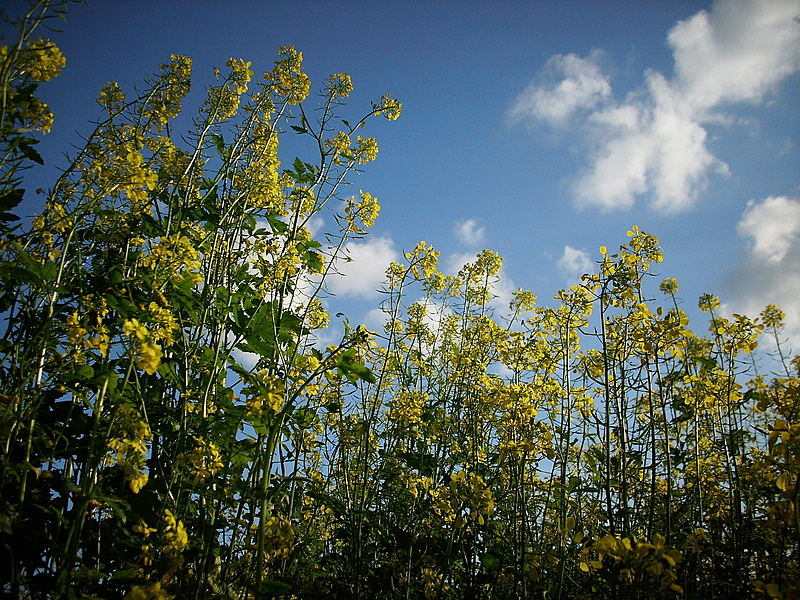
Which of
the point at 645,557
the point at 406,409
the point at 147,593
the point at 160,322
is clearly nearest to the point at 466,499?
the point at 645,557

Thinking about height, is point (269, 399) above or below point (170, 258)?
below

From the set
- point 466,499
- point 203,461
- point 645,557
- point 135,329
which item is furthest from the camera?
point 466,499

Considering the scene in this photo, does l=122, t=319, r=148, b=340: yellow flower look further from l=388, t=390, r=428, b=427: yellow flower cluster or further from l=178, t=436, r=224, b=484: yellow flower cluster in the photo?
l=388, t=390, r=428, b=427: yellow flower cluster

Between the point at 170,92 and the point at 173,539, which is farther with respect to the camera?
the point at 170,92

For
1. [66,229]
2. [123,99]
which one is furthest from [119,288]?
[123,99]

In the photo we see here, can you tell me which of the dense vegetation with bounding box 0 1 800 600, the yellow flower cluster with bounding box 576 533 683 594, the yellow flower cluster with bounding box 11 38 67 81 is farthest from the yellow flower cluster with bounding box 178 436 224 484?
the yellow flower cluster with bounding box 11 38 67 81

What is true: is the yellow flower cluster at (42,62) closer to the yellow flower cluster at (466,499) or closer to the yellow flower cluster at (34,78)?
the yellow flower cluster at (34,78)

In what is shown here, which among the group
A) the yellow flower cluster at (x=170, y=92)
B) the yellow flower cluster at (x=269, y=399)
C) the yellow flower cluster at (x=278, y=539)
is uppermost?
the yellow flower cluster at (x=170, y=92)

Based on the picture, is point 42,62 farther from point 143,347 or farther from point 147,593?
point 147,593

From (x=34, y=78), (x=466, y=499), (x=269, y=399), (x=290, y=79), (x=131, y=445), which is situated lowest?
(x=466, y=499)

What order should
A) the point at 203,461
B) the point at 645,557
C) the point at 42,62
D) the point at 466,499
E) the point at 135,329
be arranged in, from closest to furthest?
1. the point at 135,329
2. the point at 645,557
3. the point at 203,461
4. the point at 42,62
5. the point at 466,499

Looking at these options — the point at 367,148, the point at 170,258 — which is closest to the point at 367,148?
the point at 367,148

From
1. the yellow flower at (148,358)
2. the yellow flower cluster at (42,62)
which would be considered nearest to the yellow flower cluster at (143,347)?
the yellow flower at (148,358)

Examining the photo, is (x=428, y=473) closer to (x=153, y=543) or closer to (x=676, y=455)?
(x=676, y=455)
